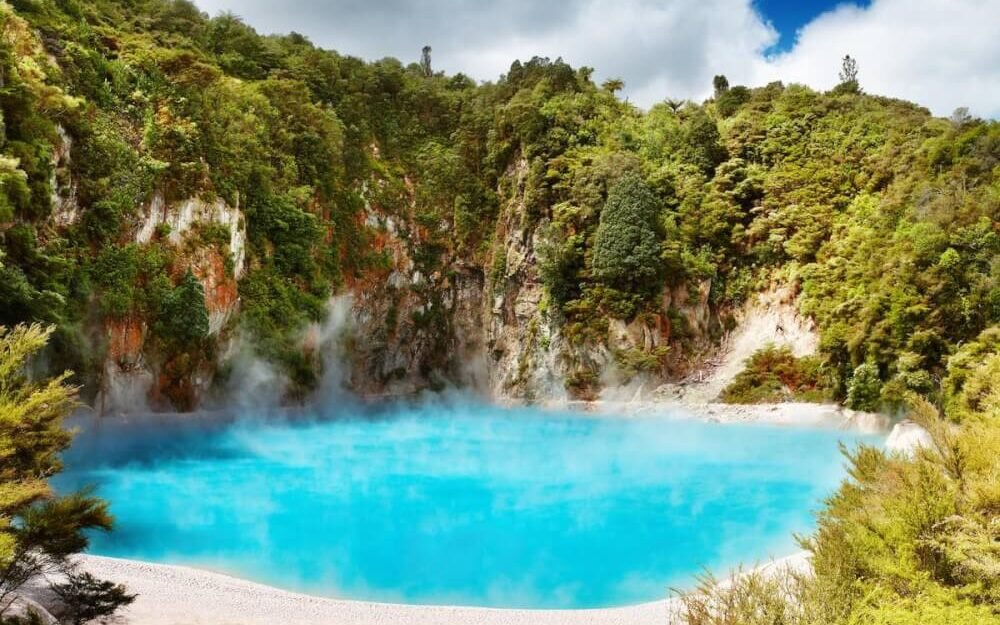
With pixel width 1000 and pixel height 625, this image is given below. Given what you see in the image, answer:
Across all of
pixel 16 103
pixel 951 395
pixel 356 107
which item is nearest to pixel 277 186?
pixel 356 107

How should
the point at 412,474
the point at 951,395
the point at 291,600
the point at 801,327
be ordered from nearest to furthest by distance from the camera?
1. the point at 291,600
2. the point at 412,474
3. the point at 951,395
4. the point at 801,327

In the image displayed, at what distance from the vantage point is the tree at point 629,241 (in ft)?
125

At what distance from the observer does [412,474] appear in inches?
805

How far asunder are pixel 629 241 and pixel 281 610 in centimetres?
3140

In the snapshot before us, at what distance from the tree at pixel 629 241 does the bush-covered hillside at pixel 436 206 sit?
0.14 metres

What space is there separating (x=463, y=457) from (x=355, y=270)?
22.3 metres

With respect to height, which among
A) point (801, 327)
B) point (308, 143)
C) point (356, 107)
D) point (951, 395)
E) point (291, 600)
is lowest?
point (291, 600)

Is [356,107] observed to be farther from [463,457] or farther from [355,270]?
[463,457]

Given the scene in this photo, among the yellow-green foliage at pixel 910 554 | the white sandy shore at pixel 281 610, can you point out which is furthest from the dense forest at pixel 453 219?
the white sandy shore at pixel 281 610

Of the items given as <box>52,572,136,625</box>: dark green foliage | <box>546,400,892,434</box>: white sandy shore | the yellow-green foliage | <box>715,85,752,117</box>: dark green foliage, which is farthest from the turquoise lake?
<box>715,85,752,117</box>: dark green foliage

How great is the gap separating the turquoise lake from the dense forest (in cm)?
514

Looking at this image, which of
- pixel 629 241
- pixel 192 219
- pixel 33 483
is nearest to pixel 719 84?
pixel 629 241

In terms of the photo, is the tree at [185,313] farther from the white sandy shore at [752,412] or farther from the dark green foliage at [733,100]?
the dark green foliage at [733,100]

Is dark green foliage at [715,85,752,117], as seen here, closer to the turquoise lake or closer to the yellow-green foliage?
the turquoise lake
